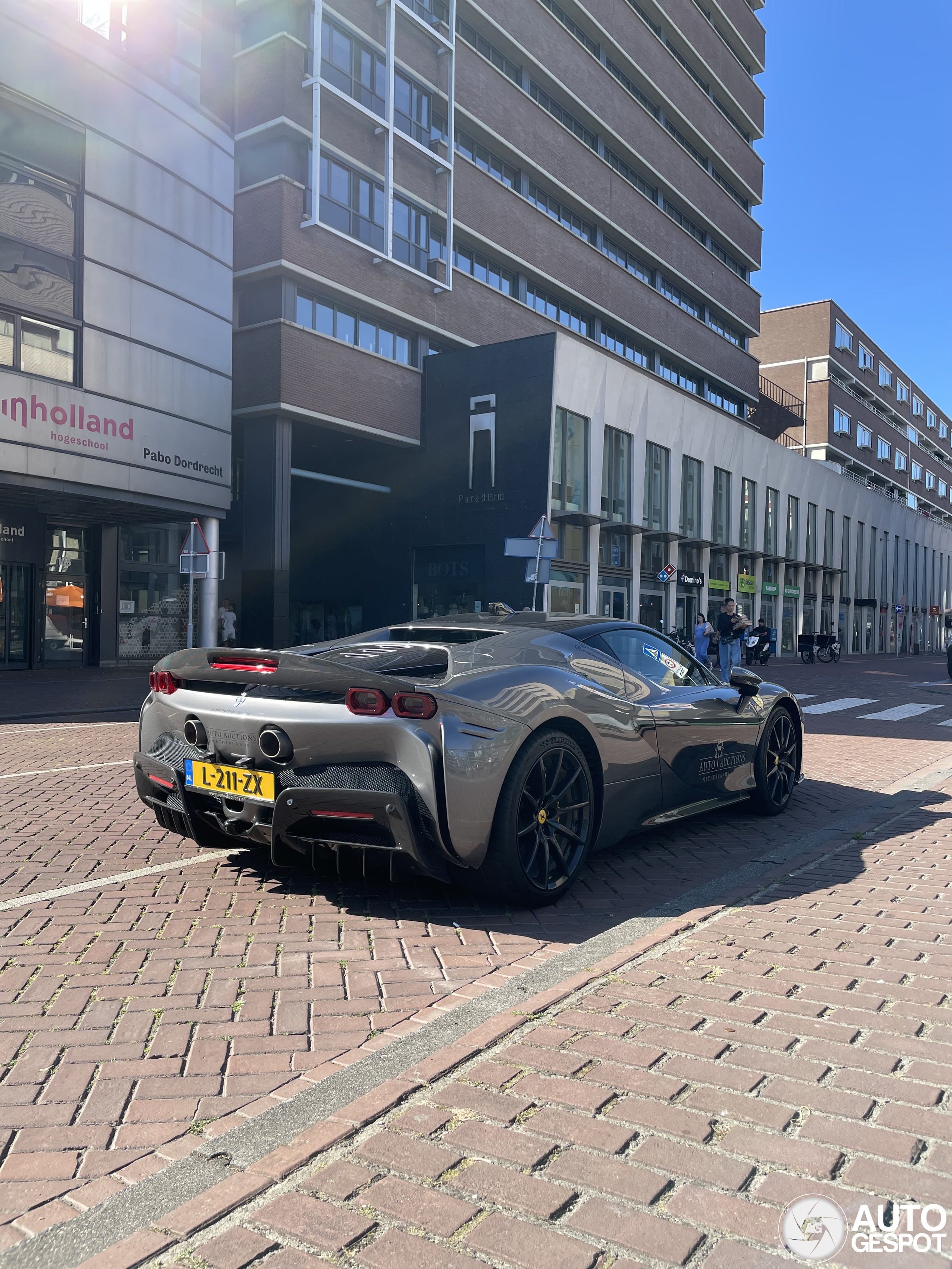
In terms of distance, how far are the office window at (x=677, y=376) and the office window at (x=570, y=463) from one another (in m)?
14.5

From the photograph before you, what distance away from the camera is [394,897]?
4297 mm

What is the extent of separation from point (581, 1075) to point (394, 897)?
6.26 ft

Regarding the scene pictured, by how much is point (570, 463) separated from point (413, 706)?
25.0 m

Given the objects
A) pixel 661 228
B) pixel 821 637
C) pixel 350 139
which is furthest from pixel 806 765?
pixel 661 228

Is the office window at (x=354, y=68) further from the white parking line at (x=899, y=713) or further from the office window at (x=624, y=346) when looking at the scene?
the white parking line at (x=899, y=713)

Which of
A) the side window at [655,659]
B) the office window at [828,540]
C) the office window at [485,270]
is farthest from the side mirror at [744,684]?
the office window at [828,540]

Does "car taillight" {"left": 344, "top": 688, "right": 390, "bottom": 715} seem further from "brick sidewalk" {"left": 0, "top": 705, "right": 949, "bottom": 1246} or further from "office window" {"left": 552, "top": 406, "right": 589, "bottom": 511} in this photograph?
"office window" {"left": 552, "top": 406, "right": 589, "bottom": 511}

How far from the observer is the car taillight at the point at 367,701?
12.5 ft

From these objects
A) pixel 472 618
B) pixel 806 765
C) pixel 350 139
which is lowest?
pixel 806 765

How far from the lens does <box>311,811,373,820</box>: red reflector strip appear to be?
3715 millimetres

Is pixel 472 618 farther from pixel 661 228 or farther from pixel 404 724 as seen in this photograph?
pixel 661 228

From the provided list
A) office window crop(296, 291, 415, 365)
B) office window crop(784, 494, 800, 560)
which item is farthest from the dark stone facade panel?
office window crop(784, 494, 800, 560)

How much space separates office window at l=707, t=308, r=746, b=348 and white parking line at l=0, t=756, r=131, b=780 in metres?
42.8

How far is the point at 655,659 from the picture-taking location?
5.50 meters
